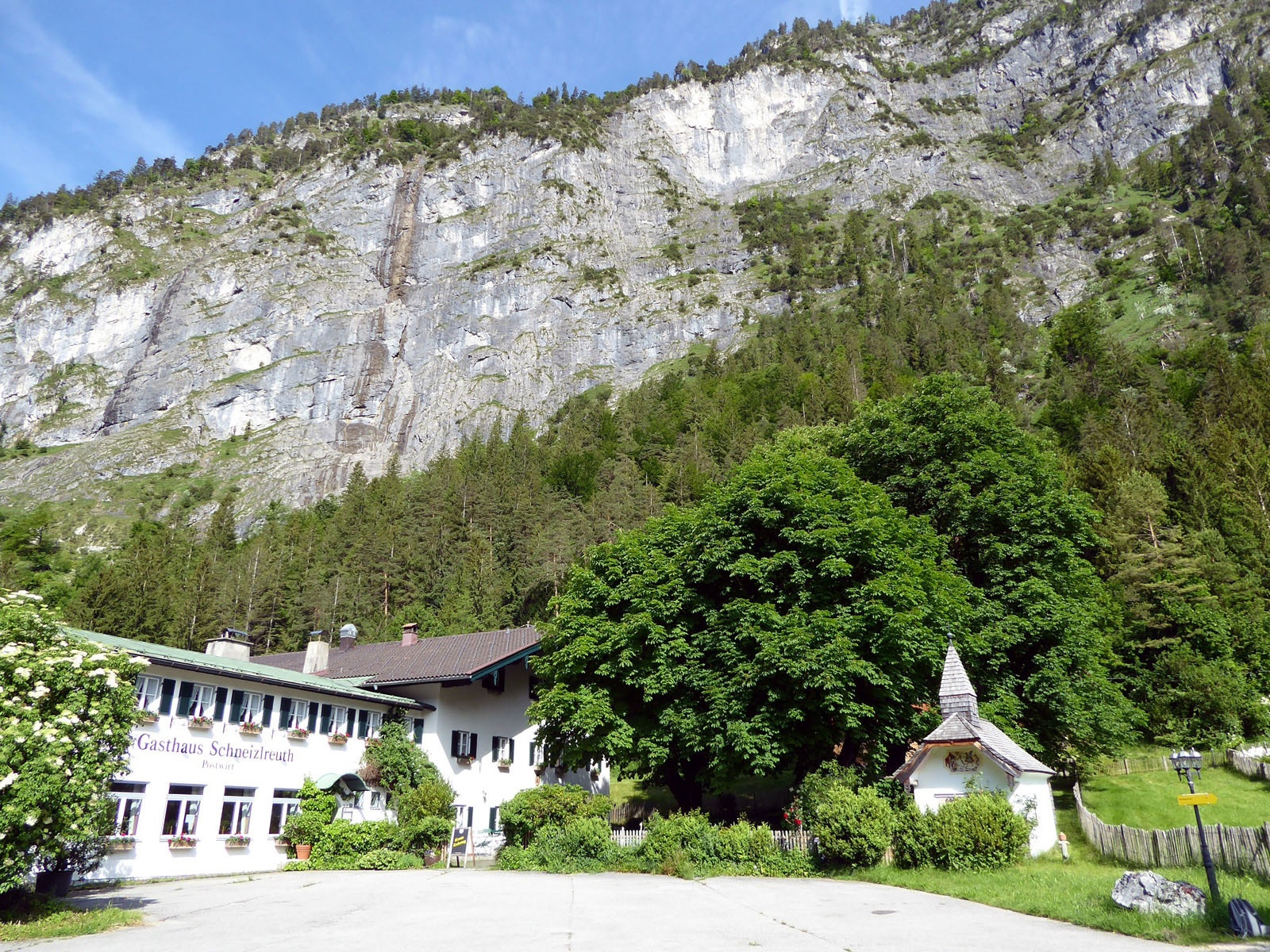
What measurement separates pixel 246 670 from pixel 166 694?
2319mm

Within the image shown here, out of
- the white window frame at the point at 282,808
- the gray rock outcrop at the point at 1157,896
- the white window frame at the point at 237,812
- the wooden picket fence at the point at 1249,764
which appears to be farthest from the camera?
the wooden picket fence at the point at 1249,764

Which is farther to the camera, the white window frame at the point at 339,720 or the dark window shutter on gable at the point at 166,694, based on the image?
the white window frame at the point at 339,720

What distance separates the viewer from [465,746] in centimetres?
3123

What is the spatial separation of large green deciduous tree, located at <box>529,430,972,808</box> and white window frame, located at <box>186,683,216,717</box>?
9.87 metres

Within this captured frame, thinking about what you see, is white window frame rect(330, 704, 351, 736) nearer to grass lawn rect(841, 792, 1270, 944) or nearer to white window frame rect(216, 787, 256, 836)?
white window frame rect(216, 787, 256, 836)

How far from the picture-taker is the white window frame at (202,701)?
23172 mm

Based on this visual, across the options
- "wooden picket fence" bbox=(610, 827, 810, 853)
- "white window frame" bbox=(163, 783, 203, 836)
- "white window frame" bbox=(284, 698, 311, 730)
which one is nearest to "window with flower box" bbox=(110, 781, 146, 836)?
"white window frame" bbox=(163, 783, 203, 836)

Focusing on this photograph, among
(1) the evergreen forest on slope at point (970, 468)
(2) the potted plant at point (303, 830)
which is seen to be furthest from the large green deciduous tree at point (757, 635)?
(2) the potted plant at point (303, 830)

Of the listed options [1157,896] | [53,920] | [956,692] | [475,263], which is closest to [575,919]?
[53,920]

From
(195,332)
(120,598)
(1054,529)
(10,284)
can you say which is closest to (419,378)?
(195,332)

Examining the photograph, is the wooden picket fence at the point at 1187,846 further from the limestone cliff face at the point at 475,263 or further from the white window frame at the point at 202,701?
the limestone cliff face at the point at 475,263

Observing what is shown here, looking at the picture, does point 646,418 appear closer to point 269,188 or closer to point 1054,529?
point 1054,529

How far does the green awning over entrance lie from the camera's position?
25.7 meters

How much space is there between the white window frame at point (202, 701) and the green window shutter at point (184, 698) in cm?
2
